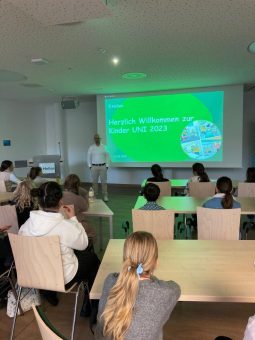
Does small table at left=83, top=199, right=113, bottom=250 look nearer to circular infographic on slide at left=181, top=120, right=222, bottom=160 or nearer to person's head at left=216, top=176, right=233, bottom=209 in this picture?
person's head at left=216, top=176, right=233, bottom=209

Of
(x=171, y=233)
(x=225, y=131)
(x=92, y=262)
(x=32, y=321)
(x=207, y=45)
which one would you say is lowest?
(x=32, y=321)

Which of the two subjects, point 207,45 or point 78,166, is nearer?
point 207,45

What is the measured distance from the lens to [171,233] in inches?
99.6

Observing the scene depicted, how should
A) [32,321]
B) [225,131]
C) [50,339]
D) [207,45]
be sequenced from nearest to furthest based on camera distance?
[50,339] → [32,321] → [207,45] → [225,131]

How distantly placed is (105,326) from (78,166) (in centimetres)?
859

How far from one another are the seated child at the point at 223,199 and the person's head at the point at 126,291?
194cm

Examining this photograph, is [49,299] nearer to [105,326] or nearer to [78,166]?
[105,326]

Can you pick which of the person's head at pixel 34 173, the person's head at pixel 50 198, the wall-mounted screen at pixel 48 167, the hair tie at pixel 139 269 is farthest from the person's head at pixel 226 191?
the wall-mounted screen at pixel 48 167

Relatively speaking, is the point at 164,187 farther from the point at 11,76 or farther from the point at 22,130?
the point at 22,130

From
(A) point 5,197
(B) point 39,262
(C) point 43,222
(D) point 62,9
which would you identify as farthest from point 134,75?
(B) point 39,262

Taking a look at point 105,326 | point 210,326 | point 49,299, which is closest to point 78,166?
point 49,299

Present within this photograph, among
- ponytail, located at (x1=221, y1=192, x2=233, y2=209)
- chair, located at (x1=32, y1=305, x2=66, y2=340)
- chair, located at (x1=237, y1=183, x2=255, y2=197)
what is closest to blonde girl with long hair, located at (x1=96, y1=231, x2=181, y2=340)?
chair, located at (x1=32, y1=305, x2=66, y2=340)

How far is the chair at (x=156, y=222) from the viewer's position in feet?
8.18

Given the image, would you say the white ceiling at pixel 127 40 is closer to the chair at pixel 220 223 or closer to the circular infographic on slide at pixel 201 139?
the circular infographic on slide at pixel 201 139
